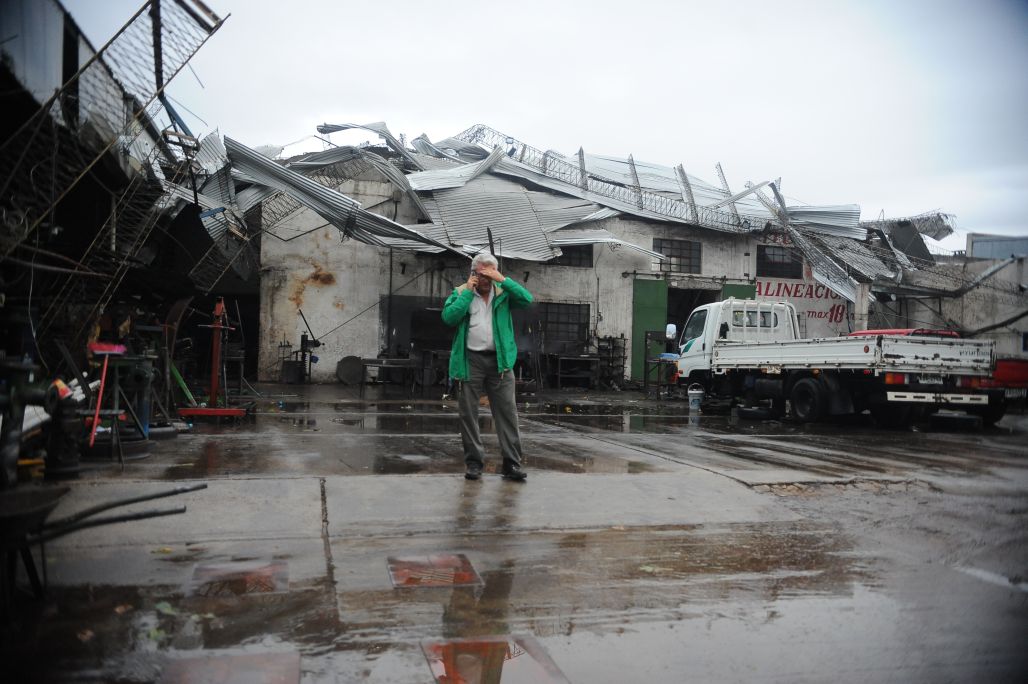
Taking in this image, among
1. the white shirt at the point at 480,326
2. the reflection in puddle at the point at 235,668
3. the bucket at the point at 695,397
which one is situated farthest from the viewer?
the bucket at the point at 695,397

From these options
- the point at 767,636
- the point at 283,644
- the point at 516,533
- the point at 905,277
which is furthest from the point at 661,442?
the point at 905,277

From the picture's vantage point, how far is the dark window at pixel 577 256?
24.0 meters

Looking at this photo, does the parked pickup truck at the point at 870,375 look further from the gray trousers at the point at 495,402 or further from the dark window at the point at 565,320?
the dark window at the point at 565,320

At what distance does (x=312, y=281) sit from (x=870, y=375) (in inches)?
601

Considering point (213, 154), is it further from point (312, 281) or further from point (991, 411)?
point (991, 411)

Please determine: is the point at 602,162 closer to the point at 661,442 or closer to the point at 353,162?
the point at 353,162

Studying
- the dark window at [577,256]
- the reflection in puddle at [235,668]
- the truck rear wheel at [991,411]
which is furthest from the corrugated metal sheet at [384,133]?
the reflection in puddle at [235,668]

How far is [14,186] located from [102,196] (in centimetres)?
319

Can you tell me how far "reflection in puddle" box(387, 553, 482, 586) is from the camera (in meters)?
3.60

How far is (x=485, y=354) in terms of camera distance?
5980 mm

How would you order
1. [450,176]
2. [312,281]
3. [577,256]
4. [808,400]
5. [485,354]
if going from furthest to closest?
[577,256] < [450,176] < [312,281] < [808,400] < [485,354]

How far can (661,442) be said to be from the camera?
885 centimetres

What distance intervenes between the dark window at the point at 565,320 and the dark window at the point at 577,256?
1.31 metres

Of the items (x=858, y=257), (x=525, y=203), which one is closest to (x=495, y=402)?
(x=525, y=203)
